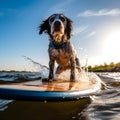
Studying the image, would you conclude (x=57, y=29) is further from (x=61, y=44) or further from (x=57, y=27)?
(x=61, y=44)

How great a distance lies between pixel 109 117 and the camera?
495 centimetres

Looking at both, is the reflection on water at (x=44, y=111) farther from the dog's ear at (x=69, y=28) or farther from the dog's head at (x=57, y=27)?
the dog's ear at (x=69, y=28)

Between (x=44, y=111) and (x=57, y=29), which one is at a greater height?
(x=57, y=29)

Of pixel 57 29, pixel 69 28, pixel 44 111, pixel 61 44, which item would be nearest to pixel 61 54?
pixel 61 44

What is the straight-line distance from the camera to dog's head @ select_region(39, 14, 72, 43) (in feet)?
25.7

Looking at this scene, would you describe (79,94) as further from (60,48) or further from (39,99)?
(60,48)

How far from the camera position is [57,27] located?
783 centimetres

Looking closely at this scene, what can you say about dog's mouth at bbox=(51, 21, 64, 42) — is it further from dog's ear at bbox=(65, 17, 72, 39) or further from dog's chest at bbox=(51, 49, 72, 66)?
dog's chest at bbox=(51, 49, 72, 66)

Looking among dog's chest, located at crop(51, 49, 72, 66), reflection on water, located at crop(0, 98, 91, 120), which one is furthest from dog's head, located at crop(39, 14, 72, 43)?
reflection on water, located at crop(0, 98, 91, 120)

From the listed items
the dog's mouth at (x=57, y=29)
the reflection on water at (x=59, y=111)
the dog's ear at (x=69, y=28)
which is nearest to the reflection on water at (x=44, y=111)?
the reflection on water at (x=59, y=111)

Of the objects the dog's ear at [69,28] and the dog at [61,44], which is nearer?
the dog at [61,44]

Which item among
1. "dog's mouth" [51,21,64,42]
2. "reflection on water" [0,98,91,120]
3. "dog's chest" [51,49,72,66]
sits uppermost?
"dog's mouth" [51,21,64,42]

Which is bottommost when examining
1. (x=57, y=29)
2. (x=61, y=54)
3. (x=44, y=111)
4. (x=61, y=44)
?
(x=44, y=111)

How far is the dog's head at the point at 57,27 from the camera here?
308 inches
